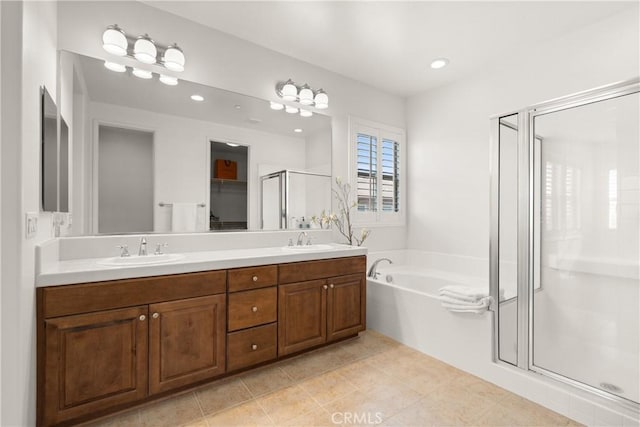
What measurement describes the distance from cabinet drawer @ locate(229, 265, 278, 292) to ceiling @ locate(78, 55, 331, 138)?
1.29 metres

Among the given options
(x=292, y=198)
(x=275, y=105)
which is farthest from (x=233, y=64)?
(x=292, y=198)

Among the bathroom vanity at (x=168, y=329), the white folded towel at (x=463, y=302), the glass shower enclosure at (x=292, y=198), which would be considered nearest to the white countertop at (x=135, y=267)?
the bathroom vanity at (x=168, y=329)

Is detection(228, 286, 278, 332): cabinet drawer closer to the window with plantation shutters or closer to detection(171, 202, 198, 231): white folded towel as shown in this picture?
detection(171, 202, 198, 231): white folded towel

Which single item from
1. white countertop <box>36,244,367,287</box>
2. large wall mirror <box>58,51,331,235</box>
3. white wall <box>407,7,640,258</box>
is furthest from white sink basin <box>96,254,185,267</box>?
white wall <box>407,7,640,258</box>

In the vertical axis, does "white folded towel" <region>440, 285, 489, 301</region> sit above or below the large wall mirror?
below

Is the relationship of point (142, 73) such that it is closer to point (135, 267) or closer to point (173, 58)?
point (173, 58)

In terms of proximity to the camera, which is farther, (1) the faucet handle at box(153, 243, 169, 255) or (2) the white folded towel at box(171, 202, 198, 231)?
(2) the white folded towel at box(171, 202, 198, 231)

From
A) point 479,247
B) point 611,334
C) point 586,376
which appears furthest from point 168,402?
point 479,247

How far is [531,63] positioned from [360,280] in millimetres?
2478

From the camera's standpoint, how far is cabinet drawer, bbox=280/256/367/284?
7.48ft

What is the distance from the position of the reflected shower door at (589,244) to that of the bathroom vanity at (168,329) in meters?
1.49

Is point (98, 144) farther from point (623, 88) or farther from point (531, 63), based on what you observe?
point (531, 63)

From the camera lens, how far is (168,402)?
6.13 feet

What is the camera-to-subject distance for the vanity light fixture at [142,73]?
221cm
